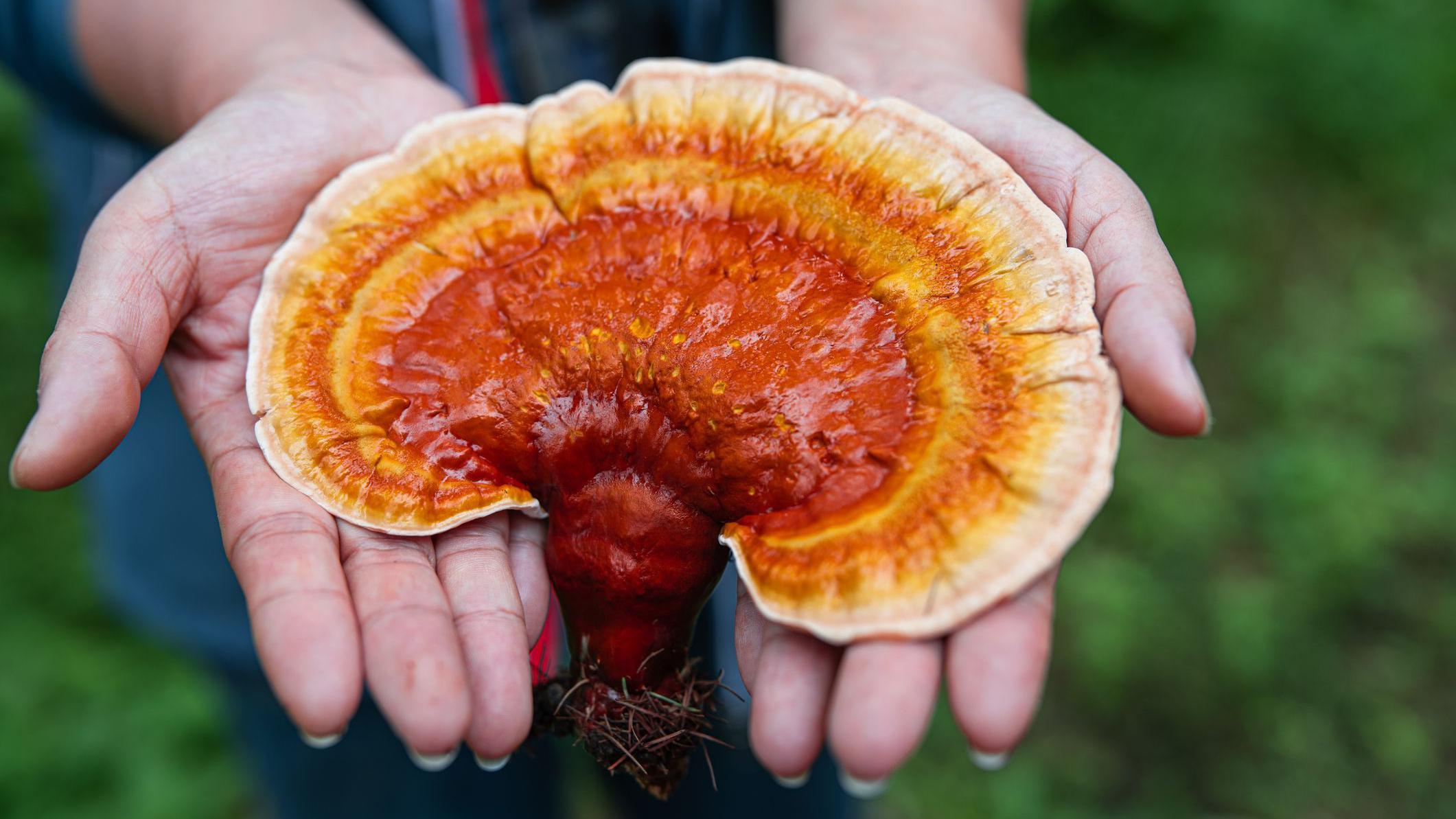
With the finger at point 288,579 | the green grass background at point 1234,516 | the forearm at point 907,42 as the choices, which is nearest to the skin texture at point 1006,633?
the forearm at point 907,42

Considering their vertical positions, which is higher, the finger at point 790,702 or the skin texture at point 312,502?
the skin texture at point 312,502

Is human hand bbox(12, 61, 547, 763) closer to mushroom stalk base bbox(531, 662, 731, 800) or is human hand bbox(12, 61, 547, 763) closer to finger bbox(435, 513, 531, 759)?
finger bbox(435, 513, 531, 759)

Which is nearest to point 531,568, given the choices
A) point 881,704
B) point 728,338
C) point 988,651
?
point 728,338

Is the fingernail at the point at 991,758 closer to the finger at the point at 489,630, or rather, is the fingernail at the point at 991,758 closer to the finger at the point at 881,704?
the finger at the point at 881,704

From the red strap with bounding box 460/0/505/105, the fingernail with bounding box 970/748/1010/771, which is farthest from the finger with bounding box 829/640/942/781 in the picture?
the red strap with bounding box 460/0/505/105

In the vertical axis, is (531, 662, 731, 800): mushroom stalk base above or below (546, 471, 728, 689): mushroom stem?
below
